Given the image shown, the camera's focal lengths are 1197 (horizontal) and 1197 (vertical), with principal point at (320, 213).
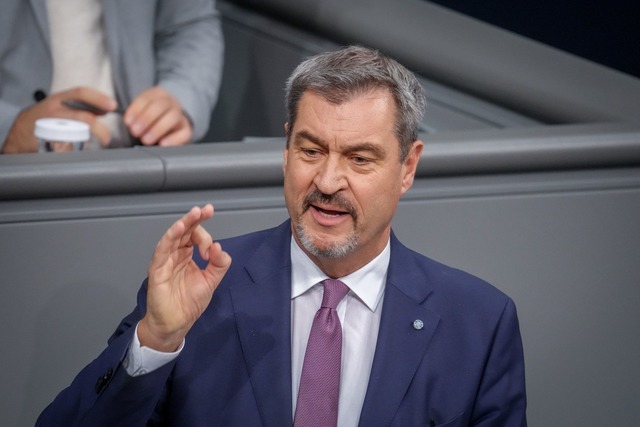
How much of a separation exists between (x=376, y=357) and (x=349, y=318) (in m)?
0.07

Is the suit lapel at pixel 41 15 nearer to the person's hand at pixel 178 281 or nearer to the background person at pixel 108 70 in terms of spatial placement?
the background person at pixel 108 70

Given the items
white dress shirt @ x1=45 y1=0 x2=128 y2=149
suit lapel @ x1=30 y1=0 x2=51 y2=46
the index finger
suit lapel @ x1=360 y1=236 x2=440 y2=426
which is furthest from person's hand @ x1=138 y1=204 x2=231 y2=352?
suit lapel @ x1=30 y1=0 x2=51 y2=46

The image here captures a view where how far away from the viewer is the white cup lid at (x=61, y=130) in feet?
5.84

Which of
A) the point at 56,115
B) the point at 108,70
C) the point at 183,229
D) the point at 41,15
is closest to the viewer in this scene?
the point at 183,229

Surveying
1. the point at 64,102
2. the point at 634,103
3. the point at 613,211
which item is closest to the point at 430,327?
the point at 613,211

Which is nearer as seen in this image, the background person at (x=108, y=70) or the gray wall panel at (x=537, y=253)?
the gray wall panel at (x=537, y=253)

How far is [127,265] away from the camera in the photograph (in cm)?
165

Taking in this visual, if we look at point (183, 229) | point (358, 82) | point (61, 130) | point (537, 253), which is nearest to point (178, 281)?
point (183, 229)

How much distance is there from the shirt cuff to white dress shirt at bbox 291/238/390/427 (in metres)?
0.20

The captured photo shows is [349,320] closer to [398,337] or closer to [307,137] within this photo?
[398,337]

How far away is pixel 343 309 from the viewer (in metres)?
1.47

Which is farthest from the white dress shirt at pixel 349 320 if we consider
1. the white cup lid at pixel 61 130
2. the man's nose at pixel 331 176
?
the white cup lid at pixel 61 130

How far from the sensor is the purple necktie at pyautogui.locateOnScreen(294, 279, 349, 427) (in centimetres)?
140

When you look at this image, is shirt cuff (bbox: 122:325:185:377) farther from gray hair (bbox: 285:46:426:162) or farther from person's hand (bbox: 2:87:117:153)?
person's hand (bbox: 2:87:117:153)
